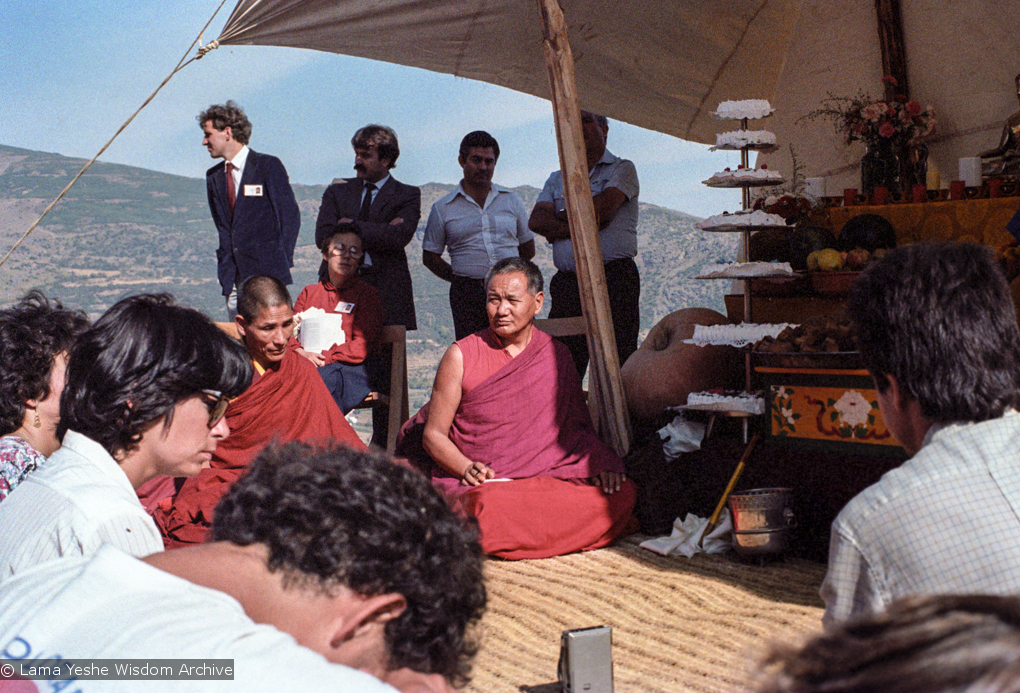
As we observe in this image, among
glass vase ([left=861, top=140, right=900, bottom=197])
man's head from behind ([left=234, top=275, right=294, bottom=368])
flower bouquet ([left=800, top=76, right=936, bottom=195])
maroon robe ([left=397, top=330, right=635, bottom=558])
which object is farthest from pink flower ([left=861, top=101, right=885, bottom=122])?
man's head from behind ([left=234, top=275, right=294, bottom=368])

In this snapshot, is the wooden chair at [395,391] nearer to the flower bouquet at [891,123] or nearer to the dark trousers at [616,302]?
the dark trousers at [616,302]

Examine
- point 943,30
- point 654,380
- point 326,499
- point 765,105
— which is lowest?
point 654,380

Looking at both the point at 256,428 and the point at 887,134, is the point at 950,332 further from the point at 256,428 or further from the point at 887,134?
the point at 887,134

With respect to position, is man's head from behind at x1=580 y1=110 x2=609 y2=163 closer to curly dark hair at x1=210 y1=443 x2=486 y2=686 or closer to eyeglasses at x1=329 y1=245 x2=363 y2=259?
eyeglasses at x1=329 y1=245 x2=363 y2=259

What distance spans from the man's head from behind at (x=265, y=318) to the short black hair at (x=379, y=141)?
5.31 feet

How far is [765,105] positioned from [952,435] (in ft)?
10.4

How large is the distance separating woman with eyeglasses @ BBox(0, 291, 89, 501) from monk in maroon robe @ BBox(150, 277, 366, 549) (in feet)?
4.64

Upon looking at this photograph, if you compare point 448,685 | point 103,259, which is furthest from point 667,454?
point 103,259

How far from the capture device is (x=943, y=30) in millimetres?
5336

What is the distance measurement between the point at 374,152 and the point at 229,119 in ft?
2.94

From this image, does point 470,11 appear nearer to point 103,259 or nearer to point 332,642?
point 332,642

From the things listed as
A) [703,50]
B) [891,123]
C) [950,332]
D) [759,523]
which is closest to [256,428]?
[759,523]

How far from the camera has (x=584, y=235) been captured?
4410 mm

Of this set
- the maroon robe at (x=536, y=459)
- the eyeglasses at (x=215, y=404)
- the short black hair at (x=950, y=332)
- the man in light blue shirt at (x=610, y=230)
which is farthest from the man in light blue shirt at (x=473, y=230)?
the short black hair at (x=950, y=332)
